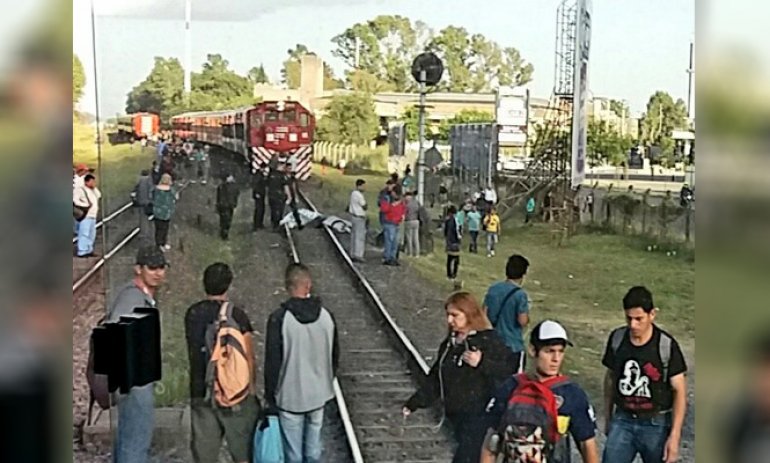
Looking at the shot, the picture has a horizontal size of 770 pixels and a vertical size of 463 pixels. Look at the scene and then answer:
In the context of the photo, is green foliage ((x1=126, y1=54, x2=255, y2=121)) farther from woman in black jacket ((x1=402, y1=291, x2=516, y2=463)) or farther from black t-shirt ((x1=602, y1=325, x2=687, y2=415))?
black t-shirt ((x1=602, y1=325, x2=687, y2=415))

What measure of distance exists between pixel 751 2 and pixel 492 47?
0.50m

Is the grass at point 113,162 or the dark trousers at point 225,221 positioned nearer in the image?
the grass at point 113,162

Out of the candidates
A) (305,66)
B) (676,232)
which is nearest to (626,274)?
(676,232)

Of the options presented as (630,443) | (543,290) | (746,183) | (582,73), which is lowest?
(630,443)

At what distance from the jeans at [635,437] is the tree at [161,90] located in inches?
42.2

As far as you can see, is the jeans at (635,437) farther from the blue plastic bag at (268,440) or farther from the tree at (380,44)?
the tree at (380,44)

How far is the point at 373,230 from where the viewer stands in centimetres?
239

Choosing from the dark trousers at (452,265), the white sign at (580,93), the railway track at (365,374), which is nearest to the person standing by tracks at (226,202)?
the railway track at (365,374)

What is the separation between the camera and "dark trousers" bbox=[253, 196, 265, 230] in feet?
7.71

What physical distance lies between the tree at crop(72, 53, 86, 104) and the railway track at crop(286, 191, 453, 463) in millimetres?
472

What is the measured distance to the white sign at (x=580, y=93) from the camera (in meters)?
2.39

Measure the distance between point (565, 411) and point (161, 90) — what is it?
1.02m

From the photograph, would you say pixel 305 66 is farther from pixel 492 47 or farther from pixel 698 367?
pixel 698 367

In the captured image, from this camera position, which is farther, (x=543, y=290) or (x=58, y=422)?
(x=543, y=290)
